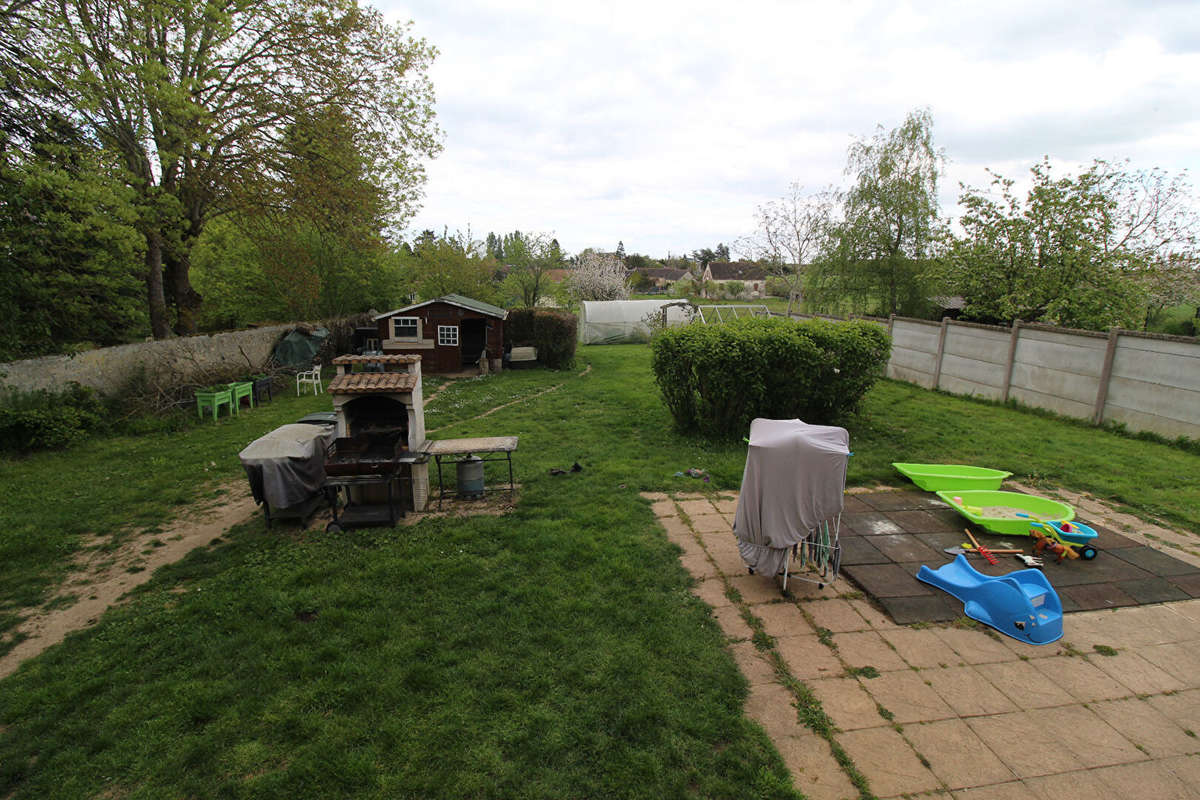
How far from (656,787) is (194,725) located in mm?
2830

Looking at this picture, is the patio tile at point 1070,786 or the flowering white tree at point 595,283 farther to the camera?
the flowering white tree at point 595,283

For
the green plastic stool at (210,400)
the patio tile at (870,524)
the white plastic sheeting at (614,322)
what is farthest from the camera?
the white plastic sheeting at (614,322)

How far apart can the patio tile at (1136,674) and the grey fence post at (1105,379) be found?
28.1 feet

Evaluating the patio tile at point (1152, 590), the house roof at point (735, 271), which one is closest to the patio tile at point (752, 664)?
the patio tile at point (1152, 590)

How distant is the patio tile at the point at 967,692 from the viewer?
3377mm

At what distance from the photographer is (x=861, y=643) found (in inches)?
159

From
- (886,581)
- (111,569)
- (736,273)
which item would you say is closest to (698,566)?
(886,581)

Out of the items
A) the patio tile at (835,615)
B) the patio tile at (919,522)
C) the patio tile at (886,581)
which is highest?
the patio tile at (919,522)

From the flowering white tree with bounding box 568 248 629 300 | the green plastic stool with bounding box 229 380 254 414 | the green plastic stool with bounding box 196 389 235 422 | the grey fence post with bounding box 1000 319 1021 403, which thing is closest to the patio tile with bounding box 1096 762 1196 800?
the grey fence post with bounding box 1000 319 1021 403

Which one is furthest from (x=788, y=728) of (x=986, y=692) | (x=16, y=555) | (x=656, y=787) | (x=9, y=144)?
(x=9, y=144)

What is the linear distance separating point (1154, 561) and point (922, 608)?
9.25 ft

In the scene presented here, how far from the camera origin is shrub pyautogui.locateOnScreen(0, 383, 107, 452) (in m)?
8.60

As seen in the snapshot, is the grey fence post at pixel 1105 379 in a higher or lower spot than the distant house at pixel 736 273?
lower

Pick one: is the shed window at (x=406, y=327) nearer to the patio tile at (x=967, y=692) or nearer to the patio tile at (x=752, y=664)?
the patio tile at (x=752, y=664)
